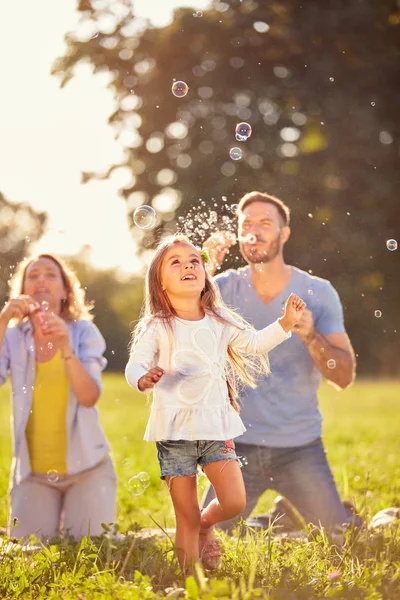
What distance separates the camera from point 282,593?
→ 9.30ft

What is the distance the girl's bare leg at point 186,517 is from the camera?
3211mm

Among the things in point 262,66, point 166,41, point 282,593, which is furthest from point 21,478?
point 262,66

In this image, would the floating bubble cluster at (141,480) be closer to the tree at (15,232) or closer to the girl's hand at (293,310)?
the girl's hand at (293,310)

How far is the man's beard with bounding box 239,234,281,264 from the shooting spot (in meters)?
4.38

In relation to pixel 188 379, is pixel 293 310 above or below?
above

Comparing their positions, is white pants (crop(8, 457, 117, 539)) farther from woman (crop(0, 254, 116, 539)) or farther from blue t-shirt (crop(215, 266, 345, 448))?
blue t-shirt (crop(215, 266, 345, 448))

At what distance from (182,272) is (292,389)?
1701 millimetres

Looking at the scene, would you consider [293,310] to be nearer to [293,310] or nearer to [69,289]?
[293,310]

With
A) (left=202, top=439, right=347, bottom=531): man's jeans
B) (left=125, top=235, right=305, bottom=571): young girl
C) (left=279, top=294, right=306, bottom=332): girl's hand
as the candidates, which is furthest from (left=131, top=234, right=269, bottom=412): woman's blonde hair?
(left=202, top=439, right=347, bottom=531): man's jeans

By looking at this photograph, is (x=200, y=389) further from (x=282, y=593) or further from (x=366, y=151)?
(x=366, y=151)

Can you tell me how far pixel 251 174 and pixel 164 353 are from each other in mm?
2623

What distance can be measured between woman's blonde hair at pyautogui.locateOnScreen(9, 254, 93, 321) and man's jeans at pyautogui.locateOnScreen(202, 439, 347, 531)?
120 centimetres

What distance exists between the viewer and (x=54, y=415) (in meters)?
4.69

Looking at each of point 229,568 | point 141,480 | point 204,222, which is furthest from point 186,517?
point 204,222
